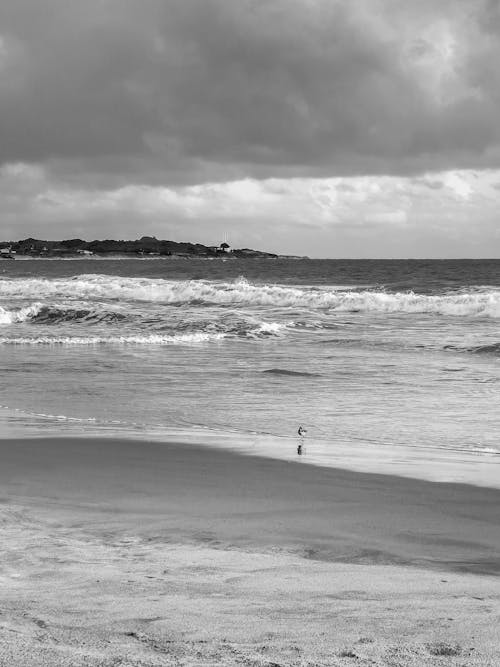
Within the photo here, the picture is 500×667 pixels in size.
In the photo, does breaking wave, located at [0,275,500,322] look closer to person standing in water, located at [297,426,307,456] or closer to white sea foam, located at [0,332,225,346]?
white sea foam, located at [0,332,225,346]

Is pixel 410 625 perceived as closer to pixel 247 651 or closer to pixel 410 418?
pixel 247 651

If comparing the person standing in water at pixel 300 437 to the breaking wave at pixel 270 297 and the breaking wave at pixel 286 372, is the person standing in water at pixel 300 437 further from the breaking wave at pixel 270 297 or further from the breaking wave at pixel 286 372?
the breaking wave at pixel 270 297

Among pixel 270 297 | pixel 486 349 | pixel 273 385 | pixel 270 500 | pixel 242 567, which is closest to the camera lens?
pixel 242 567

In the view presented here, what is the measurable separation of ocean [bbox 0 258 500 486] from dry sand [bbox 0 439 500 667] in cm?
124

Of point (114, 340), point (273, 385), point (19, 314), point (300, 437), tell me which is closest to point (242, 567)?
point (300, 437)

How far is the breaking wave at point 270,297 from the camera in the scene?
35.2 m

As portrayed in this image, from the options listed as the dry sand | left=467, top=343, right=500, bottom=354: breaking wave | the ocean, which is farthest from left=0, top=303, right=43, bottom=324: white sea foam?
the dry sand

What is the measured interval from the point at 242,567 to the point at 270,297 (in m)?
37.5

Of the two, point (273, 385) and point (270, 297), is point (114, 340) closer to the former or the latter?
point (273, 385)

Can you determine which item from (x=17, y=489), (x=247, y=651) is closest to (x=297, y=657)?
(x=247, y=651)

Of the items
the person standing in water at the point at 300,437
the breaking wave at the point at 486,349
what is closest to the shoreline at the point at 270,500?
the person standing in water at the point at 300,437

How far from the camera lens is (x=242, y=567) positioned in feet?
14.3

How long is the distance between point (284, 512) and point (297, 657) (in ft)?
8.84

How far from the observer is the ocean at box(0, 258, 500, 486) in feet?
28.9
